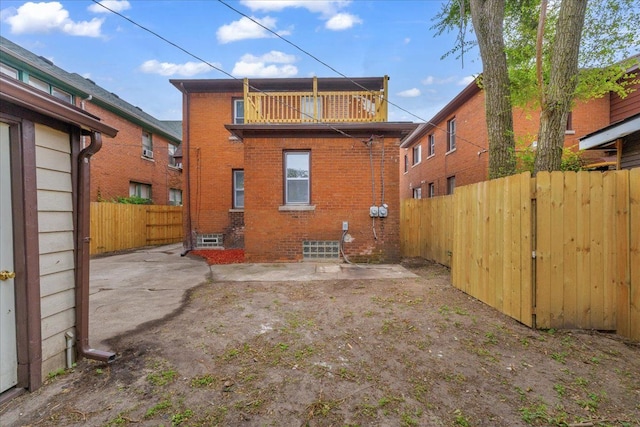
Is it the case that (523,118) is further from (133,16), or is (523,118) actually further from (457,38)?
(133,16)

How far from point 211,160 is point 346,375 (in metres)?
11.1

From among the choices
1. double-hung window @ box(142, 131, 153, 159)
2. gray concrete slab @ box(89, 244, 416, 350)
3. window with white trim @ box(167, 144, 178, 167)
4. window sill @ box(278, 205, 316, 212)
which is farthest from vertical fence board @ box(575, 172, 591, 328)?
window with white trim @ box(167, 144, 178, 167)

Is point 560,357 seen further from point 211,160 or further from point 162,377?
point 211,160

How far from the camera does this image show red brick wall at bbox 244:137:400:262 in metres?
8.23

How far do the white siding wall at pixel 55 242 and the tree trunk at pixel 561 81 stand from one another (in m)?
6.54

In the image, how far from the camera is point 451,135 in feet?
49.4

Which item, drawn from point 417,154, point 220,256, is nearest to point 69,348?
point 220,256

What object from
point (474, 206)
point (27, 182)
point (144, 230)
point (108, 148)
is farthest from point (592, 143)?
point (108, 148)

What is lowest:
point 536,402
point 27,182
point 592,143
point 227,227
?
point 536,402

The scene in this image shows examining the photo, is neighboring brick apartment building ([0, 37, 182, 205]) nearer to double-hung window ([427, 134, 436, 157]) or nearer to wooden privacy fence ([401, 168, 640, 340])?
wooden privacy fence ([401, 168, 640, 340])

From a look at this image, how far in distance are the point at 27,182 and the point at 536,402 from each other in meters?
4.71

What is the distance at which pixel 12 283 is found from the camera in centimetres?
241

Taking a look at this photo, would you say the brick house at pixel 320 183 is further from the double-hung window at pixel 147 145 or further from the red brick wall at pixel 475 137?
the double-hung window at pixel 147 145

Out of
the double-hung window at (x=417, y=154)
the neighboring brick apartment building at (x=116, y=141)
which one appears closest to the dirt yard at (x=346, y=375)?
the neighboring brick apartment building at (x=116, y=141)
